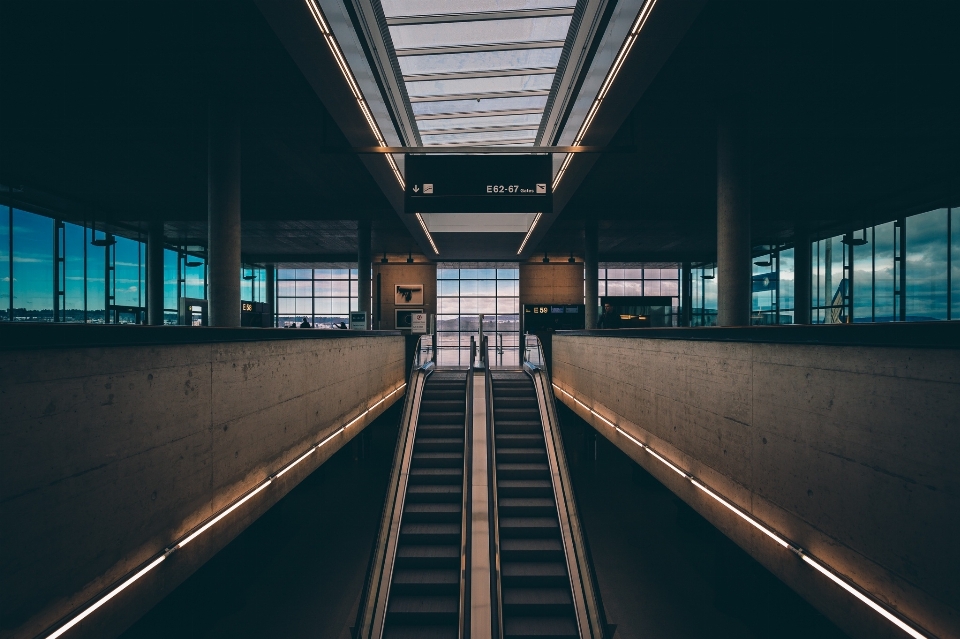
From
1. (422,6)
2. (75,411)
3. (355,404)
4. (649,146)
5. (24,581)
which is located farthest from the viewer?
(355,404)

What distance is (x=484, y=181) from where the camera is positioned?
8438 mm

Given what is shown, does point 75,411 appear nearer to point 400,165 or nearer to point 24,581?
point 24,581

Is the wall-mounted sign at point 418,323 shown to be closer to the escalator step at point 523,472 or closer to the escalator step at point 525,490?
the escalator step at point 523,472

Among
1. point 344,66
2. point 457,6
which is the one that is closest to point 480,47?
point 457,6

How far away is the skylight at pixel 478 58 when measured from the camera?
711cm

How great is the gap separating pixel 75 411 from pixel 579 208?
1420 cm

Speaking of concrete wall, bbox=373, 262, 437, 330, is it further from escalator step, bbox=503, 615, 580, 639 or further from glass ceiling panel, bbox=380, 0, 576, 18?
escalator step, bbox=503, 615, 580, 639

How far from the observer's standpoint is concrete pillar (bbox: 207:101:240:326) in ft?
28.3

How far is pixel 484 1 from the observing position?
7.03m

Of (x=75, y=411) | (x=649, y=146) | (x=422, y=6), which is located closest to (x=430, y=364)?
(x=649, y=146)

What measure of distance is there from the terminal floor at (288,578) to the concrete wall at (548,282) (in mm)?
16802

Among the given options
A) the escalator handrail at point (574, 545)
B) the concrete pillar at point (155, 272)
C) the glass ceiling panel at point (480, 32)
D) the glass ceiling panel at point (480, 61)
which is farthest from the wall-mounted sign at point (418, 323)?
the glass ceiling panel at point (480, 32)

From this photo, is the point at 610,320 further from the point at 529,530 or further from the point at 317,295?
the point at 317,295

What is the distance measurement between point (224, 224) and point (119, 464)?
20.1 ft
